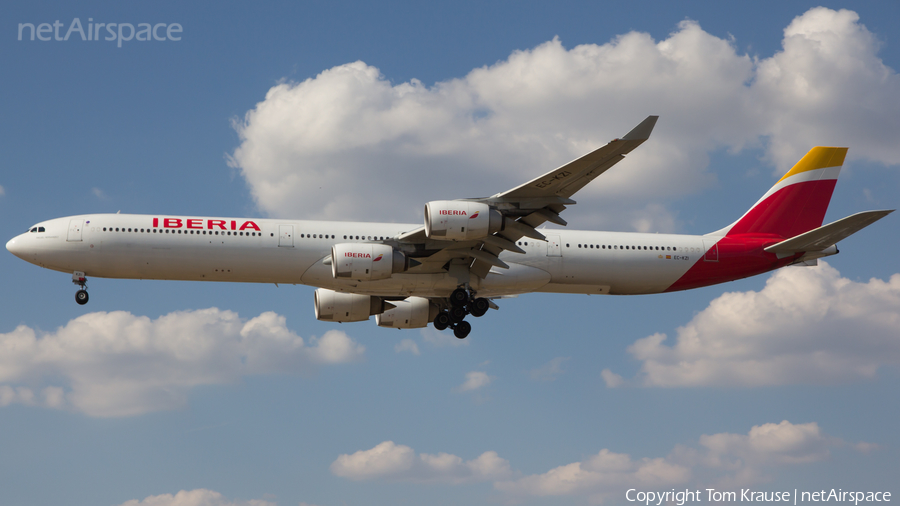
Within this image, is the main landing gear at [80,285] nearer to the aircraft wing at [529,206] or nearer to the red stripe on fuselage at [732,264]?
the aircraft wing at [529,206]

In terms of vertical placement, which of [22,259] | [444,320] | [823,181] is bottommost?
[444,320]

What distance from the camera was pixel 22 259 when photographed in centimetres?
3475

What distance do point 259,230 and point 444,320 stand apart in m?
10.0

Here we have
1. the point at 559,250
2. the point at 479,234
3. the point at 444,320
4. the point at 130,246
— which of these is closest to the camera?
the point at 479,234

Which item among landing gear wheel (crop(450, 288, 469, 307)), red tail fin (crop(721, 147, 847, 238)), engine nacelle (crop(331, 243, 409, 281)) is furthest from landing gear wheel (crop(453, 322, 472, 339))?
red tail fin (crop(721, 147, 847, 238))

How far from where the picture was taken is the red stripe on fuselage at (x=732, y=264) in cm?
3841

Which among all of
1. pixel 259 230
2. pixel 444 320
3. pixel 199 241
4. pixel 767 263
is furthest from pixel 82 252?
pixel 767 263

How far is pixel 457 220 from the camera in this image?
3069 centimetres

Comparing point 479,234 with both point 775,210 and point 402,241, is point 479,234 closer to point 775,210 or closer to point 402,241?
point 402,241

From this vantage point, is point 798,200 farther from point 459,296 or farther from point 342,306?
point 342,306

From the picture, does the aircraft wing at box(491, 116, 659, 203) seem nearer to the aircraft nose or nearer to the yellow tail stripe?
the yellow tail stripe

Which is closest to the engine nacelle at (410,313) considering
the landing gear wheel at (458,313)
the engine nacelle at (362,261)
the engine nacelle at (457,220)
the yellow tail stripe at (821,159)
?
the landing gear wheel at (458,313)

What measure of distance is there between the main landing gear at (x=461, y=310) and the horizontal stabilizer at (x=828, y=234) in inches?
553

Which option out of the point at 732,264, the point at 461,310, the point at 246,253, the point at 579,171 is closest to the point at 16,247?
the point at 246,253
